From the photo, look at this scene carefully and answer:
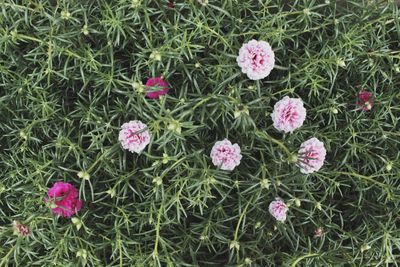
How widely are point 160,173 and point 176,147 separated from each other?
0.52 feet

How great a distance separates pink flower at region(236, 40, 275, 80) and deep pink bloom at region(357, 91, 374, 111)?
0.49 metres

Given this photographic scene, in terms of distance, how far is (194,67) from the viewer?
76.0 inches

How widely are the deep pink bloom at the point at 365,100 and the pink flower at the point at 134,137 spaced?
0.94 metres

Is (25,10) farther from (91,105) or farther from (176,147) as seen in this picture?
(176,147)

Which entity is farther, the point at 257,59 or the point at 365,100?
the point at 365,100

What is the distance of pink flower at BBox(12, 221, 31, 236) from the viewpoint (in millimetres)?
1788

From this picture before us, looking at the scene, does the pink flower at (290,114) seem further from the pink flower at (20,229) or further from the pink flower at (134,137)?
the pink flower at (20,229)

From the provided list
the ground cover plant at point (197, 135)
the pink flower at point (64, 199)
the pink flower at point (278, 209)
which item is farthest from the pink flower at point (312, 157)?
the pink flower at point (64, 199)

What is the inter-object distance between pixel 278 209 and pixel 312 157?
257 millimetres

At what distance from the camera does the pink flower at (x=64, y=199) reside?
1.82 meters

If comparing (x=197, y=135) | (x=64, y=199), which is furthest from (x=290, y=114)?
(x=64, y=199)

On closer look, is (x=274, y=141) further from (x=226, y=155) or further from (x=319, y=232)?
(x=319, y=232)

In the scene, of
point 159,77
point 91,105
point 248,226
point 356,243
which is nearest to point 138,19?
point 159,77

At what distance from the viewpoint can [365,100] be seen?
1957 mm
